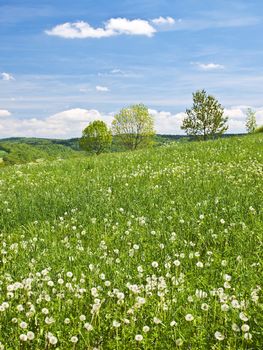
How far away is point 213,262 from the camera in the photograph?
630cm

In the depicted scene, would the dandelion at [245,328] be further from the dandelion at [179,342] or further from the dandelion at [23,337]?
the dandelion at [23,337]

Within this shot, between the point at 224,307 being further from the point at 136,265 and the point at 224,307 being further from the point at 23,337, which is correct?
the point at 136,265

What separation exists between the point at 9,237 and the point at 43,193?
3.87 m

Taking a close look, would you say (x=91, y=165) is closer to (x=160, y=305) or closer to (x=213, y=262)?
(x=213, y=262)

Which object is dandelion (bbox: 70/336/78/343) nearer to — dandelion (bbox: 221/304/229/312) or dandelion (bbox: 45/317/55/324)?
dandelion (bbox: 45/317/55/324)

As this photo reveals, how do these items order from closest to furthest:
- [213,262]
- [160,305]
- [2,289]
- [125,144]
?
[160,305], [2,289], [213,262], [125,144]

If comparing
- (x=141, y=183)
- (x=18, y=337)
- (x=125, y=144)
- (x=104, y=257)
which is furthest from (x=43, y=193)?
(x=125, y=144)

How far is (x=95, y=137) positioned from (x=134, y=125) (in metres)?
17.5

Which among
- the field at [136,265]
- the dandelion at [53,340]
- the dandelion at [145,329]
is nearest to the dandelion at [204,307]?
the field at [136,265]

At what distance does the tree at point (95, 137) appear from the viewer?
4493 inches

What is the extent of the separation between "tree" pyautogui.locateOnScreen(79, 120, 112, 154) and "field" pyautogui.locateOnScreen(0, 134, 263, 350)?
102 m

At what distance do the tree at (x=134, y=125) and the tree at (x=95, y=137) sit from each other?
12890 mm

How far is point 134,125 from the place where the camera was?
3971 inches

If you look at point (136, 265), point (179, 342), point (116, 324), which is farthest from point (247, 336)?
point (136, 265)
